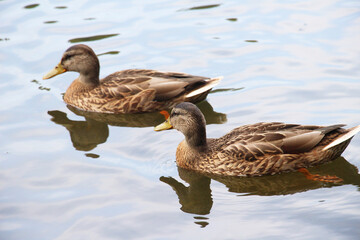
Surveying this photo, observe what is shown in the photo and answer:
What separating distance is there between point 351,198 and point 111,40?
23.2ft

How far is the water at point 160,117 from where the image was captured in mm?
6945

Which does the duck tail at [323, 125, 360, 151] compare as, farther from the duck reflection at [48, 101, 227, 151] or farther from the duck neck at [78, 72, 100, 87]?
the duck neck at [78, 72, 100, 87]

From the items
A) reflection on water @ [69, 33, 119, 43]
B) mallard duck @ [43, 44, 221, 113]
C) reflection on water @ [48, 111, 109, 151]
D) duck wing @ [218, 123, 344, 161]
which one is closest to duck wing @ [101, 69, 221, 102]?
mallard duck @ [43, 44, 221, 113]

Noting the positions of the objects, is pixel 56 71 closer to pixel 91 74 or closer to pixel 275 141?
pixel 91 74

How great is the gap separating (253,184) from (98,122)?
11.0ft

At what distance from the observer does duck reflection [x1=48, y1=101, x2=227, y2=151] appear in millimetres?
9320

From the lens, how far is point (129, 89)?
10.3m

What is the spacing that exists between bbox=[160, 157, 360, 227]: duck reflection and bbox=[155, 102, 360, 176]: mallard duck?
10cm

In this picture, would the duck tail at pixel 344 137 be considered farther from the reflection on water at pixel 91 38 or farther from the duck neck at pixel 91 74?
the reflection on water at pixel 91 38

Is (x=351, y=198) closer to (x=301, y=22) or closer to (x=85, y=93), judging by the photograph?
(x=85, y=93)

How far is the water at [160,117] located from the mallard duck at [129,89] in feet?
0.80

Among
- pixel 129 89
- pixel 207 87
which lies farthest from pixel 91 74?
pixel 207 87

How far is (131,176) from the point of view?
7945 mm

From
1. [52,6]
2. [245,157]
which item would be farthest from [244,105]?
[52,6]
